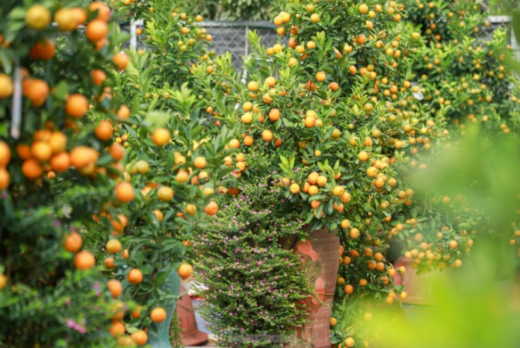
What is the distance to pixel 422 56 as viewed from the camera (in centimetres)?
488

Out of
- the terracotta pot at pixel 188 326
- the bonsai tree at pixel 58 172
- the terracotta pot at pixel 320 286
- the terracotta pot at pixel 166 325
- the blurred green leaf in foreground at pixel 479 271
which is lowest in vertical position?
the terracotta pot at pixel 188 326

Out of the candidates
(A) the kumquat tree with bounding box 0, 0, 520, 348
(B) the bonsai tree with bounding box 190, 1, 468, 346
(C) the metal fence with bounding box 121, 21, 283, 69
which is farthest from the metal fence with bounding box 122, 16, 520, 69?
(B) the bonsai tree with bounding box 190, 1, 468, 346

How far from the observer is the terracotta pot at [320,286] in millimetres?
2963

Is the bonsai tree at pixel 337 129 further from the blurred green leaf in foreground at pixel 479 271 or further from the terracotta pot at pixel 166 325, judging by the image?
the blurred green leaf in foreground at pixel 479 271

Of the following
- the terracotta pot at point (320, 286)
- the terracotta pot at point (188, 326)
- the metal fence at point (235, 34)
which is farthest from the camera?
the metal fence at point (235, 34)

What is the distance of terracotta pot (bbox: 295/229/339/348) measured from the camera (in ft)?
9.72

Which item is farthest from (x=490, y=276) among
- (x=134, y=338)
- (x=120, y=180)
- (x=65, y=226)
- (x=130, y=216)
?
(x=130, y=216)

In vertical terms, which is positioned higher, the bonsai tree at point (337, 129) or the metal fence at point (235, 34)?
the bonsai tree at point (337, 129)

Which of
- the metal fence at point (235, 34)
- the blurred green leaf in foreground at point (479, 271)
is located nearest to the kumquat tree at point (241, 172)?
the blurred green leaf in foreground at point (479, 271)

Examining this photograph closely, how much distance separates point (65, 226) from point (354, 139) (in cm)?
191

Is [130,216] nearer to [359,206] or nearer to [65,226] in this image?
[65,226]

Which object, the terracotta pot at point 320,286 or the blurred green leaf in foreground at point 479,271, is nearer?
the blurred green leaf in foreground at point 479,271

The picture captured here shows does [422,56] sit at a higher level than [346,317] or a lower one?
higher

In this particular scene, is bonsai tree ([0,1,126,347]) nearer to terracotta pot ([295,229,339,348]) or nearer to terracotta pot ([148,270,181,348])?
terracotta pot ([148,270,181,348])
